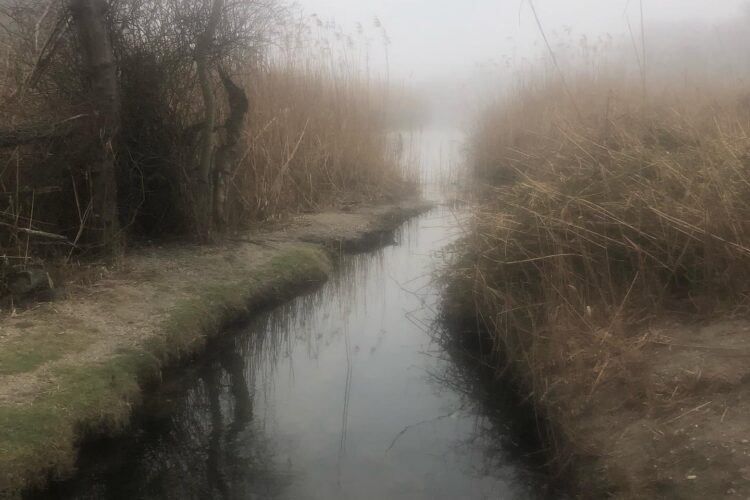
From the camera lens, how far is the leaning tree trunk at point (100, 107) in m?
5.12

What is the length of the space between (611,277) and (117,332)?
299 cm

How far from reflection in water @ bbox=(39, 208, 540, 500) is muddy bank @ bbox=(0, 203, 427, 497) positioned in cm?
16

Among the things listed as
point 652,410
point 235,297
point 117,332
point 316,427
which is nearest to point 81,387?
point 117,332

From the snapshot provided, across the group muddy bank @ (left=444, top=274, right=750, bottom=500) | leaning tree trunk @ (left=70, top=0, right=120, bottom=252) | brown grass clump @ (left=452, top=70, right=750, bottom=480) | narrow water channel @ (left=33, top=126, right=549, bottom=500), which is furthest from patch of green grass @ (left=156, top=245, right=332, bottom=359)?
muddy bank @ (left=444, top=274, right=750, bottom=500)

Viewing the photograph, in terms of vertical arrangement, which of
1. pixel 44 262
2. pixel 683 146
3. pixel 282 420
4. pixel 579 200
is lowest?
pixel 282 420

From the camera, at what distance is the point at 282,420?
12.6 feet

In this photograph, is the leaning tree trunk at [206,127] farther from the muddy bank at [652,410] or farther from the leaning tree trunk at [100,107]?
the muddy bank at [652,410]

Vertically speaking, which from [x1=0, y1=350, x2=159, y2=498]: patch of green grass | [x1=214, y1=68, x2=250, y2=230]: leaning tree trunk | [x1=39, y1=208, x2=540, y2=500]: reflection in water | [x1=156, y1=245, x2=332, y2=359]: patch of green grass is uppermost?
[x1=214, y1=68, x2=250, y2=230]: leaning tree trunk

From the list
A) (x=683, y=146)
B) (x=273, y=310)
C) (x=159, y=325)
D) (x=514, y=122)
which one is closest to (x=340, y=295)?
(x=273, y=310)

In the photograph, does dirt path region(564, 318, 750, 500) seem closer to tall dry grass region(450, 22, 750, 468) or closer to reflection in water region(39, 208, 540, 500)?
tall dry grass region(450, 22, 750, 468)

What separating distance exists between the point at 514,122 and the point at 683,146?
5700mm

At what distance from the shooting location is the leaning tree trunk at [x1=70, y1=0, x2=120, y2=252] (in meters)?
5.12

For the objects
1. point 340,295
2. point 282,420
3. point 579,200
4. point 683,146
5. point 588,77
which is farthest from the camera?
point 588,77

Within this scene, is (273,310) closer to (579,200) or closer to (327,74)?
(579,200)
